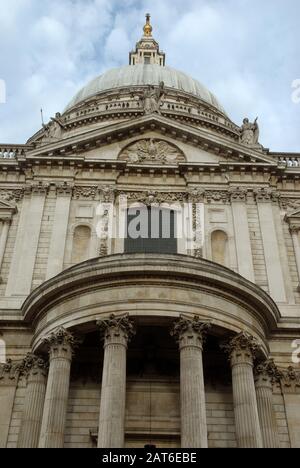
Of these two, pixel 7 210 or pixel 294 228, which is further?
pixel 7 210

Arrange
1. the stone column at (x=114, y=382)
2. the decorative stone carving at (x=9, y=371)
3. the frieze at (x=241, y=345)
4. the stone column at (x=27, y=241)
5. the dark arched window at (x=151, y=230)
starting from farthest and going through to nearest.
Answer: the dark arched window at (x=151, y=230) < the stone column at (x=27, y=241) < the decorative stone carving at (x=9, y=371) < the frieze at (x=241, y=345) < the stone column at (x=114, y=382)

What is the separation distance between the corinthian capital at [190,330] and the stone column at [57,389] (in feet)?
11.6

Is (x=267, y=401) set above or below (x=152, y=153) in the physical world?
below

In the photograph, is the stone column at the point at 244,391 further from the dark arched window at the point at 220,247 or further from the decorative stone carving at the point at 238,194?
the decorative stone carving at the point at 238,194

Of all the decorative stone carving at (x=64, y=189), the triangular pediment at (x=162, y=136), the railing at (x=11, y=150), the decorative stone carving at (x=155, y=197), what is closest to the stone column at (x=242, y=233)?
the triangular pediment at (x=162, y=136)

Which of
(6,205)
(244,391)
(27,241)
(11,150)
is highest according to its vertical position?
(11,150)

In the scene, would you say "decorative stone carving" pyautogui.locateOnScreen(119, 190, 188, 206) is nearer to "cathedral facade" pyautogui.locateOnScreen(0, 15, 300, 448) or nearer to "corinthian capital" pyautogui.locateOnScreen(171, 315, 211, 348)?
"cathedral facade" pyautogui.locateOnScreen(0, 15, 300, 448)

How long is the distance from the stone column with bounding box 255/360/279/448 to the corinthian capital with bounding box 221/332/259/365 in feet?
3.76

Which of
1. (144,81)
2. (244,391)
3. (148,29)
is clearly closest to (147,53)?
(148,29)

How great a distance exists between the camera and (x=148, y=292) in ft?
68.0

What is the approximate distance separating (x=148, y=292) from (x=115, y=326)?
172 centimetres

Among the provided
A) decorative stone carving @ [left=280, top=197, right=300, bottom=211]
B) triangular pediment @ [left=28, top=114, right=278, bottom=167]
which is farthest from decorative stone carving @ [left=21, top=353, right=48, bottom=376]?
decorative stone carving @ [left=280, top=197, right=300, bottom=211]

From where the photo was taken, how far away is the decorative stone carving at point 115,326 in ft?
65.0

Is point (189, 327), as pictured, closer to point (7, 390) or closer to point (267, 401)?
point (267, 401)
